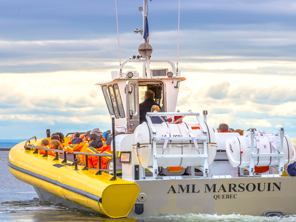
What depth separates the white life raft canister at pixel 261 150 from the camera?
23.4ft

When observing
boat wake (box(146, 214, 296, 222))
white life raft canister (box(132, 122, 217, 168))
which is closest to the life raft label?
boat wake (box(146, 214, 296, 222))

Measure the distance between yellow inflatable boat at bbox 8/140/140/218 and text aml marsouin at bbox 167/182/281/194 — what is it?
0.63 meters

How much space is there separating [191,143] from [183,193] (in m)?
Answer: 0.79

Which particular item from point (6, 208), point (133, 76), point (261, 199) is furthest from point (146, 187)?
point (6, 208)

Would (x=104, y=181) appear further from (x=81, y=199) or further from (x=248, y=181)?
(x=248, y=181)

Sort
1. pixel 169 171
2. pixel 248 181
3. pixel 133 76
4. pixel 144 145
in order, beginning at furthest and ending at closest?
1. pixel 133 76
2. pixel 169 171
3. pixel 248 181
4. pixel 144 145

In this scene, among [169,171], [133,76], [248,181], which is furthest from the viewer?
[133,76]

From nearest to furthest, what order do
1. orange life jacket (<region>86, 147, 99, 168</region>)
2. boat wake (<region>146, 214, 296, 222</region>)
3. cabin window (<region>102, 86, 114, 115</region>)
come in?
boat wake (<region>146, 214, 296, 222</region>) → orange life jacket (<region>86, 147, 99, 168</region>) → cabin window (<region>102, 86, 114, 115</region>)

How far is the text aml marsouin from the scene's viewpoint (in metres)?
6.96

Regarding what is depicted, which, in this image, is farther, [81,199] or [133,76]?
[133,76]

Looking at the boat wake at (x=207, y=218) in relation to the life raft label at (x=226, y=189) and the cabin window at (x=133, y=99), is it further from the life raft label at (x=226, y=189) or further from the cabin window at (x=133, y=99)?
the cabin window at (x=133, y=99)

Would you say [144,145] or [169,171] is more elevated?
[144,145]

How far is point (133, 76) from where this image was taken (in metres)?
10.3

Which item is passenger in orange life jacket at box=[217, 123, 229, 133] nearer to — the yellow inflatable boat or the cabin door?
the cabin door
